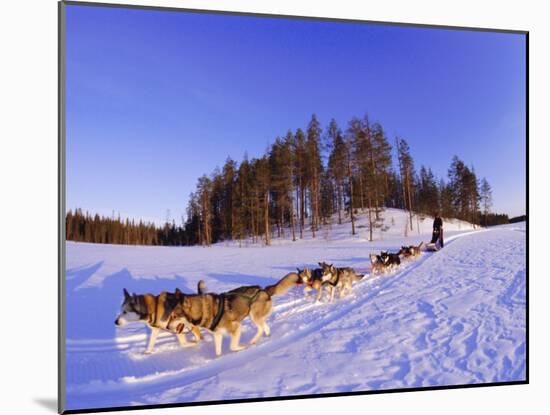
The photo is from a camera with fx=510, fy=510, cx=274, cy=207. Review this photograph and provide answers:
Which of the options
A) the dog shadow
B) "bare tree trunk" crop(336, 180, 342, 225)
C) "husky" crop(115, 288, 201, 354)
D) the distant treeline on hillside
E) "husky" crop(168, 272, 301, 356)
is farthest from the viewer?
"bare tree trunk" crop(336, 180, 342, 225)

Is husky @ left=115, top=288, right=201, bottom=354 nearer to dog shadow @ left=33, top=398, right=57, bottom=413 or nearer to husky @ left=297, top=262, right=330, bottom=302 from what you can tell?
dog shadow @ left=33, top=398, right=57, bottom=413

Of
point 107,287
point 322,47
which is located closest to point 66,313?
point 107,287

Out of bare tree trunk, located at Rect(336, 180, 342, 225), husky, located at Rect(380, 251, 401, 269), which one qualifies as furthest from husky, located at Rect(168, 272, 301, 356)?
husky, located at Rect(380, 251, 401, 269)

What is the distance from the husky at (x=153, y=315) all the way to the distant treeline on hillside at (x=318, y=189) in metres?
0.49

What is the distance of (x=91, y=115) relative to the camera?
430 centimetres

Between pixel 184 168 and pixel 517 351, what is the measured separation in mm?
3733

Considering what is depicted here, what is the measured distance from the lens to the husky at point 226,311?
14.6 feet

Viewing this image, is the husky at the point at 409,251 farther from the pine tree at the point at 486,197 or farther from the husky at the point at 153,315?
the husky at the point at 153,315

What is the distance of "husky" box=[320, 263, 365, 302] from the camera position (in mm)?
4867

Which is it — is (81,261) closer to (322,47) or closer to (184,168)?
(184,168)

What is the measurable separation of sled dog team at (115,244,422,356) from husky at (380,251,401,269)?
2.39 feet

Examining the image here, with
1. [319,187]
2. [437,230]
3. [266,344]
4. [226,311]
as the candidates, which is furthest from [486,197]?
[226,311]

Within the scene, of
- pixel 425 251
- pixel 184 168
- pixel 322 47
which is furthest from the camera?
pixel 425 251

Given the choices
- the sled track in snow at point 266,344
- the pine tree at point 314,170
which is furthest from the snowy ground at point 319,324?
the pine tree at point 314,170
